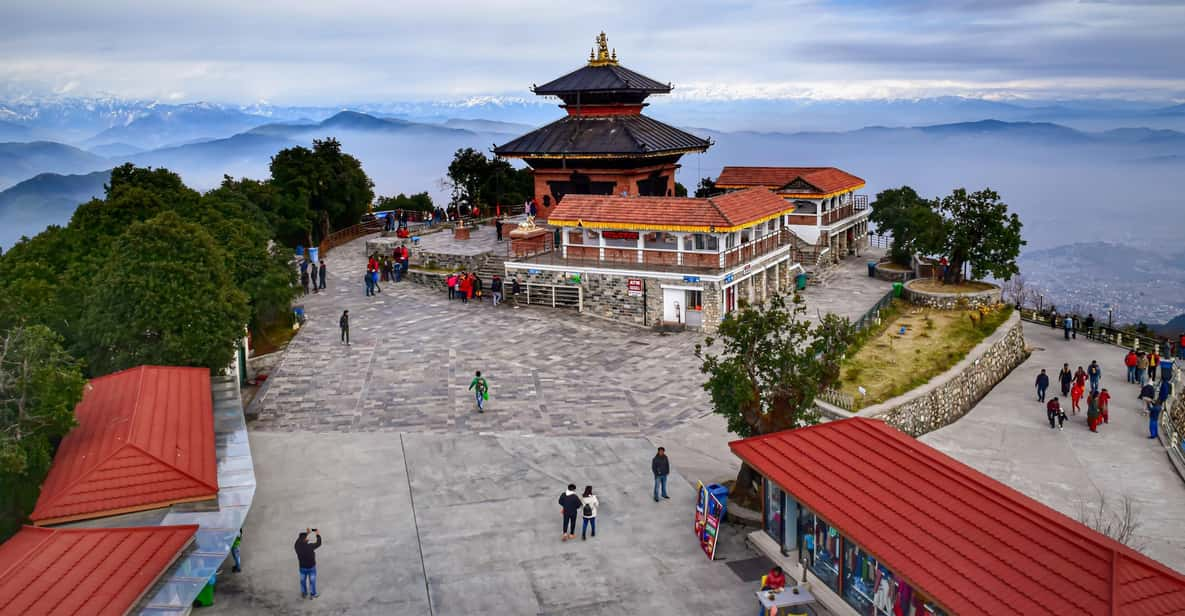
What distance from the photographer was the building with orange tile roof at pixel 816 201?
51.8 m

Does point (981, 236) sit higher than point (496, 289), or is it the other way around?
point (981, 236)

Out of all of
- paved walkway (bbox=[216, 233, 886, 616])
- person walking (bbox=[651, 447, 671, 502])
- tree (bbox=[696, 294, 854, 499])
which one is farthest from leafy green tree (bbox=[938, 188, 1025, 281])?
person walking (bbox=[651, 447, 671, 502])

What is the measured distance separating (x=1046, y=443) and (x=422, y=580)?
65.1 feet

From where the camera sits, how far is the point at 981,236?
42.8 meters

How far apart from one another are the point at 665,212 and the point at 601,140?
36.8ft

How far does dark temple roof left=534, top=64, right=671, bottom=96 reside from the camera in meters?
48.7

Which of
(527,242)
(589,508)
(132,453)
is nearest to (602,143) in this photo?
(527,242)

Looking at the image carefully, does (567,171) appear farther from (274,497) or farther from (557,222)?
(274,497)

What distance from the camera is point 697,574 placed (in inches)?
696

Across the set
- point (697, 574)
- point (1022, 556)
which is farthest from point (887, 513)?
point (697, 574)

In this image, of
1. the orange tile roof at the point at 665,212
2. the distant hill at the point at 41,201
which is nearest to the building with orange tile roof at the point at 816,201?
the orange tile roof at the point at 665,212

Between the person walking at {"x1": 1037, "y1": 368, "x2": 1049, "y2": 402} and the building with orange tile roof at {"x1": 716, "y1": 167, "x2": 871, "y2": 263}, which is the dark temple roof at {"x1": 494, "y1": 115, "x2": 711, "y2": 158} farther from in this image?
the person walking at {"x1": 1037, "y1": 368, "x2": 1049, "y2": 402}

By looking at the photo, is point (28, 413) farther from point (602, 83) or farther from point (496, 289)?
point (602, 83)

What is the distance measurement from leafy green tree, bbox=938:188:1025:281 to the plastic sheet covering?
32.2 metres
